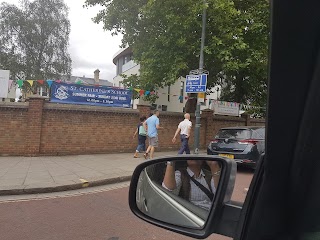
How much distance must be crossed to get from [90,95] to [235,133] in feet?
20.5

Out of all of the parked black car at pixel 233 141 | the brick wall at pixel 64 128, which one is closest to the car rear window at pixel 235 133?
the parked black car at pixel 233 141

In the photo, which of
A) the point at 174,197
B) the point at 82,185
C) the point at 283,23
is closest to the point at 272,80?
the point at 283,23

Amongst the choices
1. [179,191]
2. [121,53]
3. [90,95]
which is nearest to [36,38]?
[121,53]

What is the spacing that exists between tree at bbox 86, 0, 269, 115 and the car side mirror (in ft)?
40.2

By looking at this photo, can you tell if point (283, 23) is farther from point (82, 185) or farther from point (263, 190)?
point (82, 185)

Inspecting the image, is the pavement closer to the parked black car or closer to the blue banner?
the blue banner

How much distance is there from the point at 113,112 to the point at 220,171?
12.3m

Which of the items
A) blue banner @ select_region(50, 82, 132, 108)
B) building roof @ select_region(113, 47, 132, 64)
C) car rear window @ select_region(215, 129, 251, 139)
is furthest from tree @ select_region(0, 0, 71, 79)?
car rear window @ select_region(215, 129, 251, 139)

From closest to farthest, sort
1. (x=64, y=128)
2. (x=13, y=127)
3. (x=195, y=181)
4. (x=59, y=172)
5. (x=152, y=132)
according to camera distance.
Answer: (x=195, y=181)
(x=59, y=172)
(x=13, y=127)
(x=152, y=132)
(x=64, y=128)

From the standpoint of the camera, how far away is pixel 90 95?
13.2 metres

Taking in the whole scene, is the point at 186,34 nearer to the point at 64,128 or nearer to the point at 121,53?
the point at 64,128

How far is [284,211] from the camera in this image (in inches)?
52.7

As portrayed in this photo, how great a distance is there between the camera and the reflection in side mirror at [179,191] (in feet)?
4.94

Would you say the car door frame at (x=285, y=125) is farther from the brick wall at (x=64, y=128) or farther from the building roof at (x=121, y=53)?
the building roof at (x=121, y=53)
